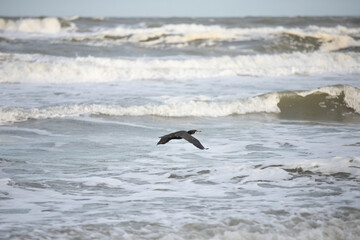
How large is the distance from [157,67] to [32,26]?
23404mm

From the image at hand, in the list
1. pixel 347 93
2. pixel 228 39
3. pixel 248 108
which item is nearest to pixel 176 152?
pixel 248 108

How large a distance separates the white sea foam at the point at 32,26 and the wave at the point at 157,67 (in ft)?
62.7

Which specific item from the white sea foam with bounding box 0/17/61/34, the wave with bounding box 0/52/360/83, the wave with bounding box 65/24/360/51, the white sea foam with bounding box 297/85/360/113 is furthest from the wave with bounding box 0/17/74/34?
the white sea foam with bounding box 297/85/360/113

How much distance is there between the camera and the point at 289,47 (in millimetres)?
29609

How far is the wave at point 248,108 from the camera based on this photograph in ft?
40.0

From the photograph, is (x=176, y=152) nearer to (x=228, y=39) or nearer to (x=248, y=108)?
(x=248, y=108)

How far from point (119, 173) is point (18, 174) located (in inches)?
51.5

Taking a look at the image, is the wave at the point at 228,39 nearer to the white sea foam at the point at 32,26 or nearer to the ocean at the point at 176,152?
the white sea foam at the point at 32,26

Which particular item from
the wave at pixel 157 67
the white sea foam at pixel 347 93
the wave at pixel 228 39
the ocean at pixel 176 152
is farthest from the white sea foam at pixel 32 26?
the white sea foam at pixel 347 93

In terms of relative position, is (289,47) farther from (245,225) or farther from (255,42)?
(245,225)

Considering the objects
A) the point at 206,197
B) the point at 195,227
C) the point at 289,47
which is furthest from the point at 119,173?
the point at 289,47

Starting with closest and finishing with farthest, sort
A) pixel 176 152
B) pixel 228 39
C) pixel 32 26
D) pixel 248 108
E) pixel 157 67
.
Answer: pixel 176 152, pixel 248 108, pixel 157 67, pixel 228 39, pixel 32 26

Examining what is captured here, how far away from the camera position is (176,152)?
8.97 m

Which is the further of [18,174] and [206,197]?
[18,174]
